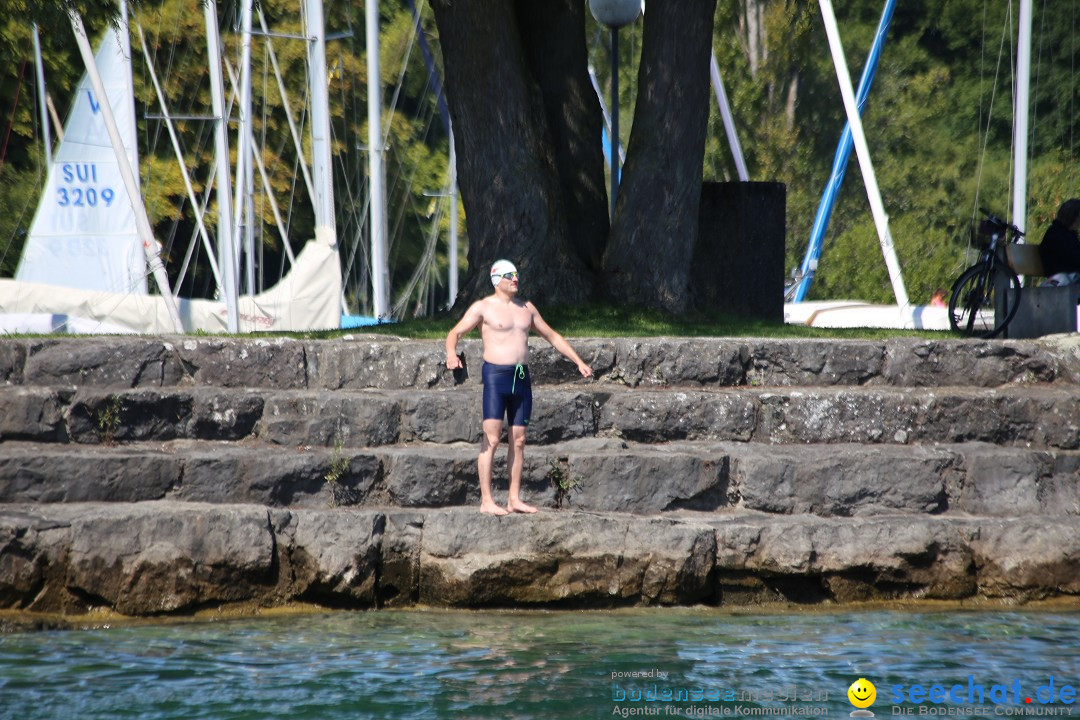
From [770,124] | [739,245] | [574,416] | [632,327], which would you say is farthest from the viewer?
[770,124]

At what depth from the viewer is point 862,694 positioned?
6820 mm

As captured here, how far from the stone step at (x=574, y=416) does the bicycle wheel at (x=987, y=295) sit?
82.2 inches

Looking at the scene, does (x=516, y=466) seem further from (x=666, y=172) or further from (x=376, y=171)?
(x=376, y=171)

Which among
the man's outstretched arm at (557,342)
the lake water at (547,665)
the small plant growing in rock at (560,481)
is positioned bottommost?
the lake water at (547,665)

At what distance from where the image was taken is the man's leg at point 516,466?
8883mm

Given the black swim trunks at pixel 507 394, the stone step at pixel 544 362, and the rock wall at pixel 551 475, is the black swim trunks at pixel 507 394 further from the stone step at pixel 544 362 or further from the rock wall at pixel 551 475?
the stone step at pixel 544 362

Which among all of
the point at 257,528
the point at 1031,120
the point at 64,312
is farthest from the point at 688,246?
the point at 1031,120

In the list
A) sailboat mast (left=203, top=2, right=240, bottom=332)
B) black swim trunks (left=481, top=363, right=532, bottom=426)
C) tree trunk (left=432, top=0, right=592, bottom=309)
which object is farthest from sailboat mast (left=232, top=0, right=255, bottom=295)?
black swim trunks (left=481, top=363, right=532, bottom=426)

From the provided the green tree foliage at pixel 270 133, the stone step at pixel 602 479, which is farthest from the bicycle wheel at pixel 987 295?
the green tree foliage at pixel 270 133

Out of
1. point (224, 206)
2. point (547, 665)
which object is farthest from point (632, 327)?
point (224, 206)

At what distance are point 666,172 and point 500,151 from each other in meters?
1.53

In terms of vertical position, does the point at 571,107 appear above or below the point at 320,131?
below

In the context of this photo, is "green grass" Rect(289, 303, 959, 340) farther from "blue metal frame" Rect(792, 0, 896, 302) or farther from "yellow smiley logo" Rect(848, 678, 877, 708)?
"blue metal frame" Rect(792, 0, 896, 302)

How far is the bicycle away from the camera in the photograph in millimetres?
12094
